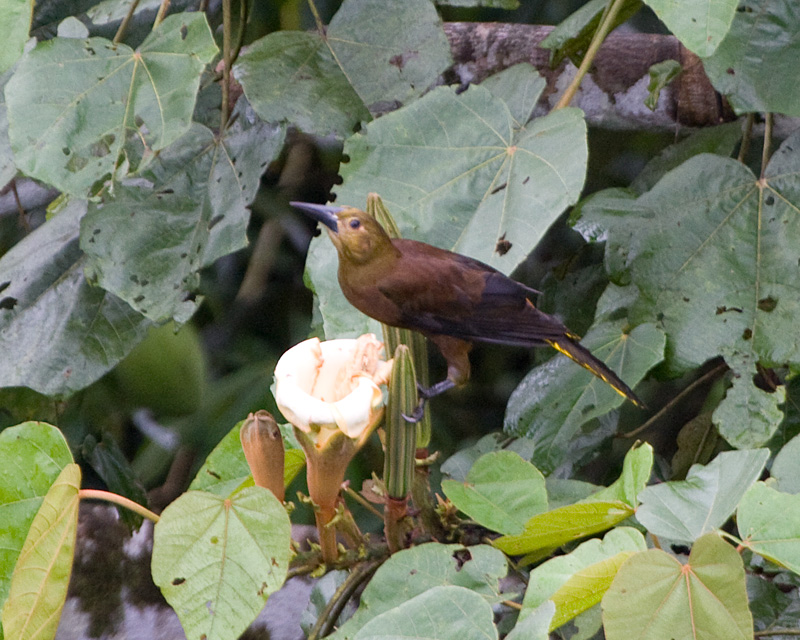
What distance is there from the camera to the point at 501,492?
80 centimetres

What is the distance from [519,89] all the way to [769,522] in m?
0.63

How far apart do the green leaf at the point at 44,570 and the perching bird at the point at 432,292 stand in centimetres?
31

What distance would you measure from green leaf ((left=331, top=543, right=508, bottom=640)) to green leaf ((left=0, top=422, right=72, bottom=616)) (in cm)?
28

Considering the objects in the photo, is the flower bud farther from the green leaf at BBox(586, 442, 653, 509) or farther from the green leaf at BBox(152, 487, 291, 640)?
the green leaf at BBox(586, 442, 653, 509)

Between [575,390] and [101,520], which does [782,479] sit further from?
[101,520]

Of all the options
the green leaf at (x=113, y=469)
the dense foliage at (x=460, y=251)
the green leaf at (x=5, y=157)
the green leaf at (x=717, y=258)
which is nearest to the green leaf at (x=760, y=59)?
the dense foliage at (x=460, y=251)

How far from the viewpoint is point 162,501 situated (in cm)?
163

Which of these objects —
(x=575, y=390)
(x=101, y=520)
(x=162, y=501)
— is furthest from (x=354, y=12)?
(x=162, y=501)

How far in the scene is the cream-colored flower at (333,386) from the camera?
0.64m

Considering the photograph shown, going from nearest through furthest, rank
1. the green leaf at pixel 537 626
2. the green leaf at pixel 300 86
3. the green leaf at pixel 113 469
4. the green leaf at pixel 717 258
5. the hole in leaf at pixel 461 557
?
1. the green leaf at pixel 537 626
2. the hole in leaf at pixel 461 557
3. the green leaf at pixel 717 258
4. the green leaf at pixel 300 86
5. the green leaf at pixel 113 469

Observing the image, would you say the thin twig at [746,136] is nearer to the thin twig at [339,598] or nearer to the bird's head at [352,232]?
the bird's head at [352,232]

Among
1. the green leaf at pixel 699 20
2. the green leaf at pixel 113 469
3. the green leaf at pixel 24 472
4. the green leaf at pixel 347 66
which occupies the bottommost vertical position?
the green leaf at pixel 113 469

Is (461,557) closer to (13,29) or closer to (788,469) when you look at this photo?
(788,469)

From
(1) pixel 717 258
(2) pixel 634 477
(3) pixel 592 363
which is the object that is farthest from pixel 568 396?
(2) pixel 634 477
